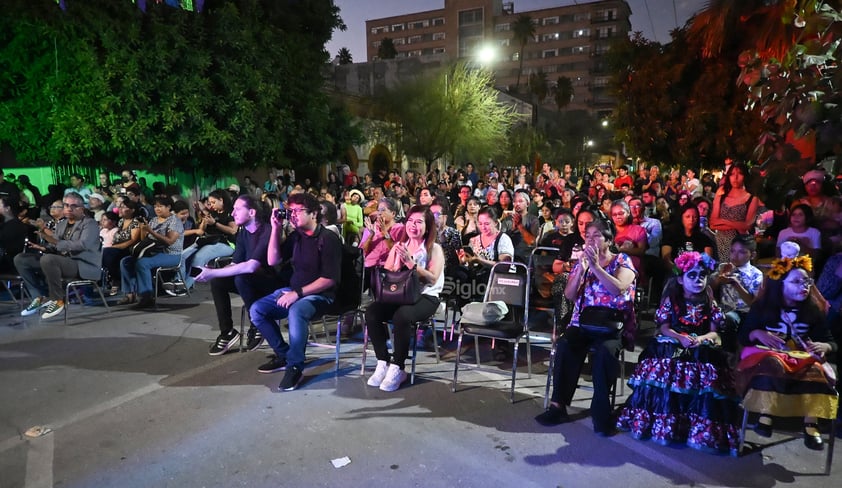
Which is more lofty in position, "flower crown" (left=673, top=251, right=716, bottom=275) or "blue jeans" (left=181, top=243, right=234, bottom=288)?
"flower crown" (left=673, top=251, right=716, bottom=275)

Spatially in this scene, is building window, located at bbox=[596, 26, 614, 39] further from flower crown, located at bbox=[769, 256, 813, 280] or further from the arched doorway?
flower crown, located at bbox=[769, 256, 813, 280]

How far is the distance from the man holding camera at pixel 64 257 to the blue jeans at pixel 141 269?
490mm

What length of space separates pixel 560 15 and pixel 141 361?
85.7m

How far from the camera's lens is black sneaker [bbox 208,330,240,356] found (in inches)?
224

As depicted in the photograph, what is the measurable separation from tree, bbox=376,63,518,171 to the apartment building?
52.4 meters

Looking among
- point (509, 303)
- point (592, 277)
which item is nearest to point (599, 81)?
point (509, 303)

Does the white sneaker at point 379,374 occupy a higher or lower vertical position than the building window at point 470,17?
lower

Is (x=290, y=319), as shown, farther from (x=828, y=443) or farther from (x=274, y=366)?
(x=828, y=443)

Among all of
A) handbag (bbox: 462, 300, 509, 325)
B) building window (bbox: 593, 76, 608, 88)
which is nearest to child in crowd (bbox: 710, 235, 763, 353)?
handbag (bbox: 462, 300, 509, 325)

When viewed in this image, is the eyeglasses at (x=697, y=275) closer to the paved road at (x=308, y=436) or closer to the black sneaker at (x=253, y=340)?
the paved road at (x=308, y=436)

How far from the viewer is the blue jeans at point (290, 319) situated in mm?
4812

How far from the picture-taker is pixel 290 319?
488cm

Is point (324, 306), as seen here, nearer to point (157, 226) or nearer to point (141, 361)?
point (141, 361)

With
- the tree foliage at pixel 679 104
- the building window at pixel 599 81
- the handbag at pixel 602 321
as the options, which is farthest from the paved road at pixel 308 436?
the building window at pixel 599 81
